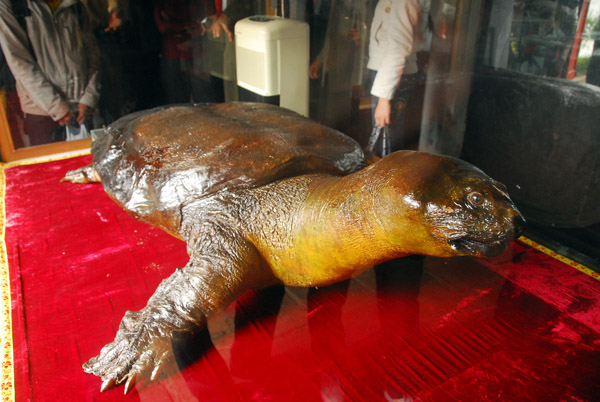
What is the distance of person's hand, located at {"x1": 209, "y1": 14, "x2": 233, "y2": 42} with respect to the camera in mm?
2592

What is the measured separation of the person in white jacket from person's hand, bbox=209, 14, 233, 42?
3.48ft

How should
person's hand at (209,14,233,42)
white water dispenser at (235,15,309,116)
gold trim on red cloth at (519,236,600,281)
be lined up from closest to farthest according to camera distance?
gold trim on red cloth at (519,236,600,281) < white water dispenser at (235,15,309,116) < person's hand at (209,14,233,42)

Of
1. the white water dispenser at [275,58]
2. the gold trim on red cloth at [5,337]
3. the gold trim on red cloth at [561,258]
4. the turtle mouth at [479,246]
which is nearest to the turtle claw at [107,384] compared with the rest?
the gold trim on red cloth at [5,337]

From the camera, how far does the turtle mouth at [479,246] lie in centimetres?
94

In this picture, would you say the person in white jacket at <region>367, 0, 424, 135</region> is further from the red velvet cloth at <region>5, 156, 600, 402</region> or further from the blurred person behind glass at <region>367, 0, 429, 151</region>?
the red velvet cloth at <region>5, 156, 600, 402</region>

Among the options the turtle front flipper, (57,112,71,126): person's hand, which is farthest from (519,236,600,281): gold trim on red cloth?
(57,112,71,126): person's hand

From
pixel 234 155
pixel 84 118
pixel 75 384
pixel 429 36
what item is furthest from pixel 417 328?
pixel 84 118

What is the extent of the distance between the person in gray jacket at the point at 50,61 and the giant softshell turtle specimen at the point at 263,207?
3.75 feet

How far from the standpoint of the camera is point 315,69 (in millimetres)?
2404

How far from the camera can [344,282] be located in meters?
1.50

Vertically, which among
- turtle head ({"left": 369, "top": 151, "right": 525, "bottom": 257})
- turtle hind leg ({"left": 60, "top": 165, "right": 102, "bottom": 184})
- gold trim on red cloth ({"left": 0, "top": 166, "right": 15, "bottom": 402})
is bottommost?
gold trim on red cloth ({"left": 0, "top": 166, "right": 15, "bottom": 402})

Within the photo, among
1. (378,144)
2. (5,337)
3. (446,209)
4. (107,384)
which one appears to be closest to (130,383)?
(107,384)

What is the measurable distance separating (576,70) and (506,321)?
93 cm

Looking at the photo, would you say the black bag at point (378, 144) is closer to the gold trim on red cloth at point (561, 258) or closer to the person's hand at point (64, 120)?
the gold trim on red cloth at point (561, 258)
